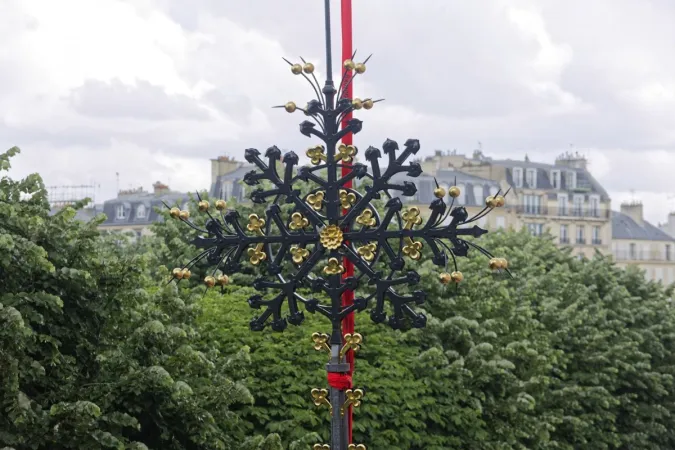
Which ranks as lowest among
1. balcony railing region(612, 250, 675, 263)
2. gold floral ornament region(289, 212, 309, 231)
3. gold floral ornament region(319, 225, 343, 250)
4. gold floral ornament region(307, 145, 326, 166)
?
balcony railing region(612, 250, 675, 263)

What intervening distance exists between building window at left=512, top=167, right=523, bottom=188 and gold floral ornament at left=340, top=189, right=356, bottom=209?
91.0 metres

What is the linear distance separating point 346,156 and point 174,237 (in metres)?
18.8

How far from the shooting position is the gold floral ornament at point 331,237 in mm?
9703

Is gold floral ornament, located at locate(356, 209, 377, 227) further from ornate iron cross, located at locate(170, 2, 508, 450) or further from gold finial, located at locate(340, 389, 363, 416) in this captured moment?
gold finial, located at locate(340, 389, 363, 416)

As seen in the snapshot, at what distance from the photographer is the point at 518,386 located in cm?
2666

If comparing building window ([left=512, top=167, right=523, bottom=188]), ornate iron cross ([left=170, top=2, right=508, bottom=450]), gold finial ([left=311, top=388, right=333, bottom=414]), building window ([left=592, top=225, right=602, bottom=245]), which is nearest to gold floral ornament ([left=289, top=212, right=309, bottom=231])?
ornate iron cross ([left=170, top=2, right=508, bottom=450])

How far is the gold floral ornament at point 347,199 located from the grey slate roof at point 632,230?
331 ft

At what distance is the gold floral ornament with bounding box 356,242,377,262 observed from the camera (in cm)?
977

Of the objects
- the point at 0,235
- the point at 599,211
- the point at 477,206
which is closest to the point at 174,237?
the point at 0,235

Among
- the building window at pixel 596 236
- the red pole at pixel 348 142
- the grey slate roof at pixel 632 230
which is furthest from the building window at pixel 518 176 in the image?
the red pole at pixel 348 142

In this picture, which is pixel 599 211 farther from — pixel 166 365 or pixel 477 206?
pixel 166 365

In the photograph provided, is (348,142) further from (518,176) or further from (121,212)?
(518,176)

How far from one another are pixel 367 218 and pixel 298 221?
53 centimetres

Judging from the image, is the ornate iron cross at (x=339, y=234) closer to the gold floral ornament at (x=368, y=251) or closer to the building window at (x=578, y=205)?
the gold floral ornament at (x=368, y=251)
